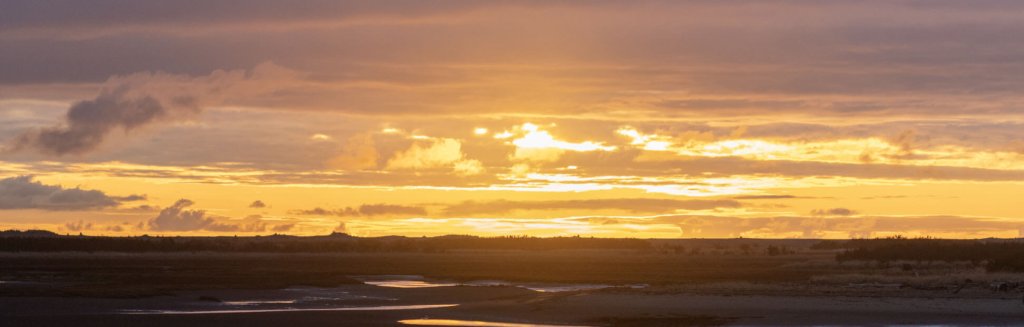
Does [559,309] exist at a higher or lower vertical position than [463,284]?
lower

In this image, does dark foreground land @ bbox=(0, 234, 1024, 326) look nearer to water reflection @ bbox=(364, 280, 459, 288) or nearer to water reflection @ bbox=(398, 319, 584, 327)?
water reflection @ bbox=(364, 280, 459, 288)

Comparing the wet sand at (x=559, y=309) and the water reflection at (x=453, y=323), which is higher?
the wet sand at (x=559, y=309)

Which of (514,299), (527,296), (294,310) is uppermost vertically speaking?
(527,296)

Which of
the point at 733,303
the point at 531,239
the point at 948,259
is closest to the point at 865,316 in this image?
the point at 733,303

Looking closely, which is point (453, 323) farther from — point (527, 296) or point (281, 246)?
point (281, 246)

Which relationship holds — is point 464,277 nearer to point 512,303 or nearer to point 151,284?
point 151,284

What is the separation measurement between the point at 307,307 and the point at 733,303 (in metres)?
14.1

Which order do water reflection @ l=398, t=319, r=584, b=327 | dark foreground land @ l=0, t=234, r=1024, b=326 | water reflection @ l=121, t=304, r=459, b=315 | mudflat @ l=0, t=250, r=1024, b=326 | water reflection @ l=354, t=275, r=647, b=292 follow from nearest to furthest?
water reflection @ l=398, t=319, r=584, b=327 < mudflat @ l=0, t=250, r=1024, b=326 < dark foreground land @ l=0, t=234, r=1024, b=326 < water reflection @ l=121, t=304, r=459, b=315 < water reflection @ l=354, t=275, r=647, b=292

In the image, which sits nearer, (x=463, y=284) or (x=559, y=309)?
(x=559, y=309)

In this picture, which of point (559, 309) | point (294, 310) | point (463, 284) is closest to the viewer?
point (559, 309)

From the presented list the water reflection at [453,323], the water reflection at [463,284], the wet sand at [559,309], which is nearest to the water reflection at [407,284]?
the water reflection at [463,284]

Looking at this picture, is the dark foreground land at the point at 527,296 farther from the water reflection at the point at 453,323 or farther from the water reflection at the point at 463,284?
the water reflection at the point at 453,323

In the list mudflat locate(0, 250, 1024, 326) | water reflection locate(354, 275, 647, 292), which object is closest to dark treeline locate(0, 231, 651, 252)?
mudflat locate(0, 250, 1024, 326)

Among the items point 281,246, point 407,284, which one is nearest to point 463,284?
point 407,284
